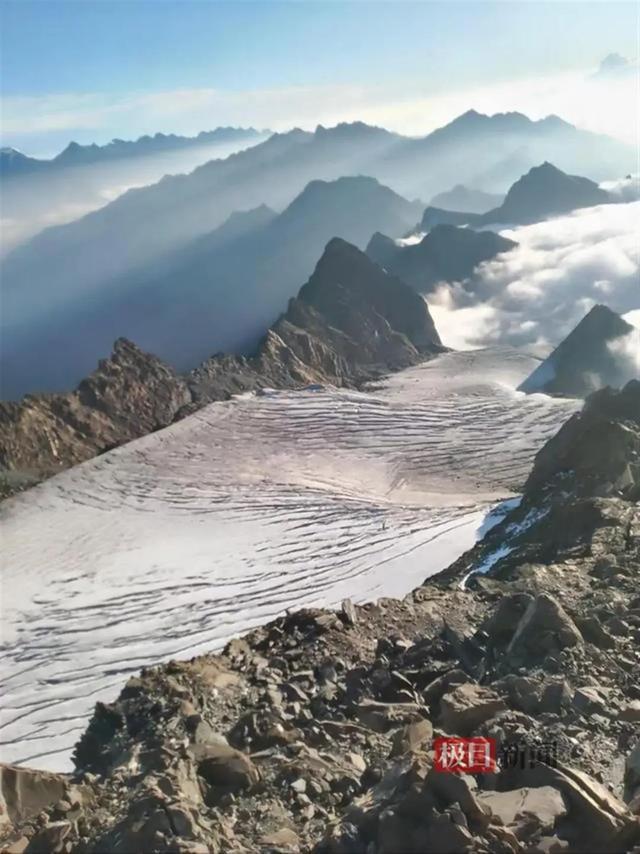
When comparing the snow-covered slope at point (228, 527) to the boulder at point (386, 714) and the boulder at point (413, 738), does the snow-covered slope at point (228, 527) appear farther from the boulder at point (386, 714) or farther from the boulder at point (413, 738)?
the boulder at point (413, 738)

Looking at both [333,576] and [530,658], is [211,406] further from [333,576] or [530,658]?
[530,658]

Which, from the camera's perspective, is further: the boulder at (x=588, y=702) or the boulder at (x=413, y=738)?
the boulder at (x=588, y=702)

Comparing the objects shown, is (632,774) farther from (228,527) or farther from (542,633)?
(228,527)

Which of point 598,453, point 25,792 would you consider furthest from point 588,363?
point 25,792

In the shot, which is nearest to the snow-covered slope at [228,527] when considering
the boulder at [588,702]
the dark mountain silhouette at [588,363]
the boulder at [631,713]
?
the boulder at [588,702]

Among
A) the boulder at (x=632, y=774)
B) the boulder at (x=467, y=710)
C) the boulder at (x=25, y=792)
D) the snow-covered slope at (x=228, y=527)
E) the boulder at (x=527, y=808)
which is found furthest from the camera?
the snow-covered slope at (x=228, y=527)

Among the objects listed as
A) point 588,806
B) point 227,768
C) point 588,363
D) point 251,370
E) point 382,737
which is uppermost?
point 588,806
